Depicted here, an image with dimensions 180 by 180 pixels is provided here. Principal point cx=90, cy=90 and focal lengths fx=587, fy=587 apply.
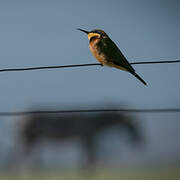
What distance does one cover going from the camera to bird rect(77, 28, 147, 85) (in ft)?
25.9

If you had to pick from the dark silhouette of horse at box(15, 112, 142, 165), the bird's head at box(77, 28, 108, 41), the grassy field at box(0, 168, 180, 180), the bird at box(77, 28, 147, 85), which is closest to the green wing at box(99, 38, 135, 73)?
the bird at box(77, 28, 147, 85)

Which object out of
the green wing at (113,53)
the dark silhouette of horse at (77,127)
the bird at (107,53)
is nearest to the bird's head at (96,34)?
the bird at (107,53)

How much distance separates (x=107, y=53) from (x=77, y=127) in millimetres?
14499

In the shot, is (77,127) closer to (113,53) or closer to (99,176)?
(99,176)

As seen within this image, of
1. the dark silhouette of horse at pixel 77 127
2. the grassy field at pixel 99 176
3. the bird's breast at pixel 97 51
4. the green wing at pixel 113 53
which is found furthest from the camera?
the grassy field at pixel 99 176

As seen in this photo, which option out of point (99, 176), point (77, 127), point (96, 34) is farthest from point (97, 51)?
point (99, 176)

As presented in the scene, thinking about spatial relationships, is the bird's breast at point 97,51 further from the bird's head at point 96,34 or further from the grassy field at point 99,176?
the grassy field at point 99,176

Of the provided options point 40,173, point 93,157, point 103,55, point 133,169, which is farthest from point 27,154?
point 133,169

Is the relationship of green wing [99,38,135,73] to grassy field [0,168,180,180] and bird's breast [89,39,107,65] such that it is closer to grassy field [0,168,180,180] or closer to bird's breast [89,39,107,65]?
bird's breast [89,39,107,65]

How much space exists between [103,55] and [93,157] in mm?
14508

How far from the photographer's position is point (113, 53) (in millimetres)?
8141

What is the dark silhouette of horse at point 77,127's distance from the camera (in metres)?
21.5

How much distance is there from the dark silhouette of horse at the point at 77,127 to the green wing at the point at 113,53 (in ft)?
43.3

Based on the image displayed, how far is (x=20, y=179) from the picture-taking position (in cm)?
2948
